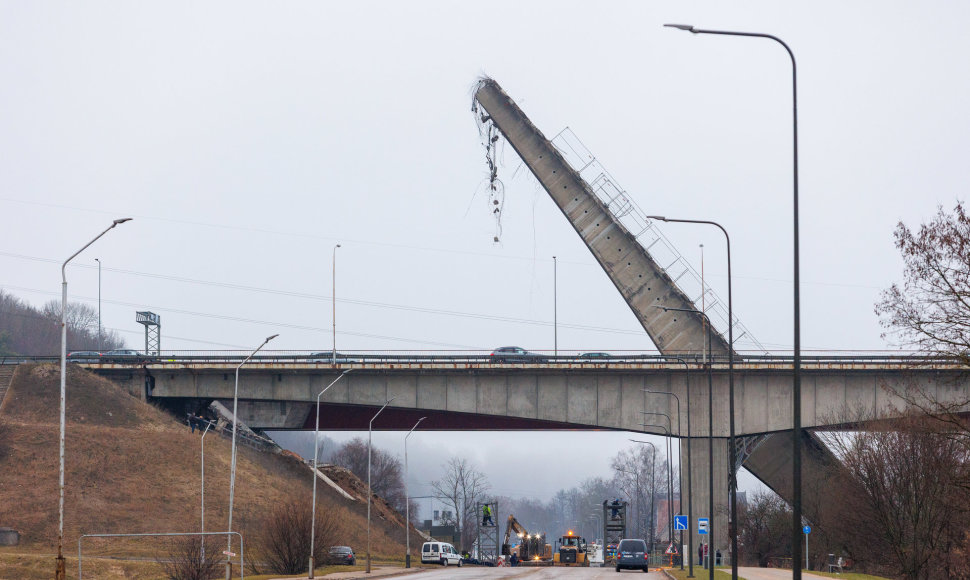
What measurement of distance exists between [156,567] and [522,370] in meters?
32.6

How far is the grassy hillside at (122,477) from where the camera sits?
217 ft

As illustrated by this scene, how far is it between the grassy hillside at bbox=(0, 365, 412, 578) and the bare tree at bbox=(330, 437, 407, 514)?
234 ft

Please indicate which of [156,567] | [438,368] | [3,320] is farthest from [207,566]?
[3,320]

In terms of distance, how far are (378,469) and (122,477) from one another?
9667 centimetres

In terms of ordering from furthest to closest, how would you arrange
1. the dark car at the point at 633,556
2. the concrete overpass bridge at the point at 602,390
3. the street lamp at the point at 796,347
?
the concrete overpass bridge at the point at 602,390
the dark car at the point at 633,556
the street lamp at the point at 796,347

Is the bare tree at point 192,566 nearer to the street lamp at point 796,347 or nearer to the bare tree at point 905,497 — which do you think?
the street lamp at point 796,347

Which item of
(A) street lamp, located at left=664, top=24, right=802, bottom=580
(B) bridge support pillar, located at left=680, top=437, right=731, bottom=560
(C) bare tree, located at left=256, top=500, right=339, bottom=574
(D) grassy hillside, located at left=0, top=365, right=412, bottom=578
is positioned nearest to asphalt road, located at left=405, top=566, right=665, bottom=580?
(C) bare tree, located at left=256, top=500, right=339, bottom=574

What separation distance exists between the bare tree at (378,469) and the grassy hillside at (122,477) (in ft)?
234

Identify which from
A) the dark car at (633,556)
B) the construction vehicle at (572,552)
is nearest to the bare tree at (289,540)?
the dark car at (633,556)

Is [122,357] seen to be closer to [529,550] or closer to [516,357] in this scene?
[516,357]

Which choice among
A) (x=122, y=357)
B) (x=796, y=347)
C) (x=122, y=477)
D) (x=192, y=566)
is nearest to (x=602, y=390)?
(x=122, y=477)

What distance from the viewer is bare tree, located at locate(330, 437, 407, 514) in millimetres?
162125

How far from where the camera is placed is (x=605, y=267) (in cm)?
7919

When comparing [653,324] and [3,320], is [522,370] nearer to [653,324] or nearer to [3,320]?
[653,324]
